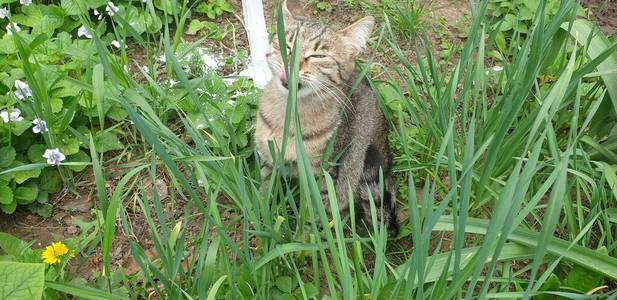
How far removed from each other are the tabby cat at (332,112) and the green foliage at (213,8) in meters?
0.87

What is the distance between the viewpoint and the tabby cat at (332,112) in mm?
2273

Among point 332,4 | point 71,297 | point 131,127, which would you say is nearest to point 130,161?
point 131,127

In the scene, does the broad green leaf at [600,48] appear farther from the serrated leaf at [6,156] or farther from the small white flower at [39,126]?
the serrated leaf at [6,156]

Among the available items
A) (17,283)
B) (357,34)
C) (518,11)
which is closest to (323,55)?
(357,34)

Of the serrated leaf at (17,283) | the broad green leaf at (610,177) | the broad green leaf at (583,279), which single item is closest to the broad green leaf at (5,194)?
the serrated leaf at (17,283)

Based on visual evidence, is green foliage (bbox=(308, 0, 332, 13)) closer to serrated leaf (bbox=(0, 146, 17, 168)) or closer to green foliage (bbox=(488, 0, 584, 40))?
green foliage (bbox=(488, 0, 584, 40))

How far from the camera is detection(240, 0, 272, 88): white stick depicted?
2.66m

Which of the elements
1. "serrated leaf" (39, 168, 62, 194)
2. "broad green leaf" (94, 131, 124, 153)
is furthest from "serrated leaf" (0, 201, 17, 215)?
"broad green leaf" (94, 131, 124, 153)

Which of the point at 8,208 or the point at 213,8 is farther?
the point at 213,8

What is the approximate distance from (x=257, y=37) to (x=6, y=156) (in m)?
1.11

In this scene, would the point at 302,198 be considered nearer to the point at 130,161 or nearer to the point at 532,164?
the point at 532,164

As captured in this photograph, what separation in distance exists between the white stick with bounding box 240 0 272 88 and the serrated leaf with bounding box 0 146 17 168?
3.42 feet

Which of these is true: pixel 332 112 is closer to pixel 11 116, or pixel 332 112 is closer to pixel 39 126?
pixel 39 126

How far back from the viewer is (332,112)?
234 centimetres
